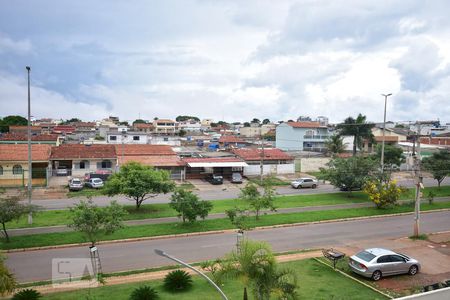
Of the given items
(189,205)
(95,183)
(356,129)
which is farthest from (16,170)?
(356,129)

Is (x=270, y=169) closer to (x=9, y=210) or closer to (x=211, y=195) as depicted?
(x=211, y=195)

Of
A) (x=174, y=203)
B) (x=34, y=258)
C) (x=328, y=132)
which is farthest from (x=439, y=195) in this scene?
(x=328, y=132)

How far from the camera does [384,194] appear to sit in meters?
32.0

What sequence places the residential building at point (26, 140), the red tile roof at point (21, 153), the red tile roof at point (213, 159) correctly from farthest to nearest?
1. the residential building at point (26, 140)
2. the red tile roof at point (213, 159)
3. the red tile roof at point (21, 153)

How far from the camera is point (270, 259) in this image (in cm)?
1315

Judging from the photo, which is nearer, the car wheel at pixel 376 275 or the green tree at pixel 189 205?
the car wheel at pixel 376 275

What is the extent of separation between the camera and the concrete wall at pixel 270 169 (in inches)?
2012

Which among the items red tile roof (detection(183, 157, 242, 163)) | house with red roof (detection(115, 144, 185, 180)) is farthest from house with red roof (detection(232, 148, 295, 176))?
house with red roof (detection(115, 144, 185, 180))

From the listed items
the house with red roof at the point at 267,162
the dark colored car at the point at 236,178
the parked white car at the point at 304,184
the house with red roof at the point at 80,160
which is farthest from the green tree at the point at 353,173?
the house with red roof at the point at 80,160

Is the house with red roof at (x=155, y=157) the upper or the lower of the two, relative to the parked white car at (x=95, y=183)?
upper

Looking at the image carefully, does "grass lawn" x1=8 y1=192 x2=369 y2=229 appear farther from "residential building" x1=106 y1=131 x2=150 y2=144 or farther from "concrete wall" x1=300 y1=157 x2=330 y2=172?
"residential building" x1=106 y1=131 x2=150 y2=144

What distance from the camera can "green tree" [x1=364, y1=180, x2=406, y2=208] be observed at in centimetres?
3203

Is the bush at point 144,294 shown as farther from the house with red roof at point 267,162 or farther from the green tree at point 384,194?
the house with red roof at point 267,162

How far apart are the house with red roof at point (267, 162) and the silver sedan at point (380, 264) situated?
3257 centimetres
